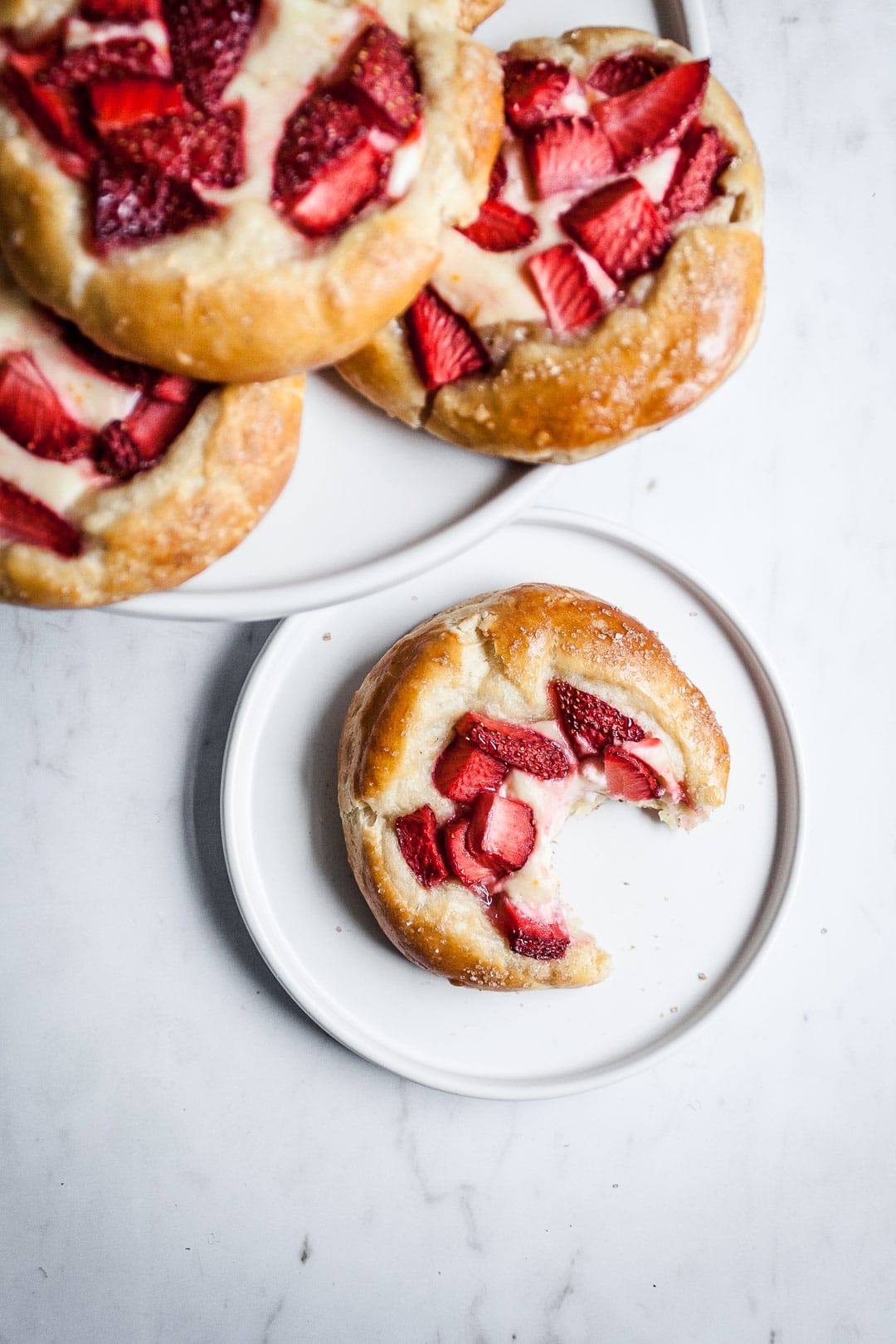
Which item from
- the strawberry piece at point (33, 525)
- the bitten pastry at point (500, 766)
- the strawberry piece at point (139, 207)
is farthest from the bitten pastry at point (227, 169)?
the bitten pastry at point (500, 766)

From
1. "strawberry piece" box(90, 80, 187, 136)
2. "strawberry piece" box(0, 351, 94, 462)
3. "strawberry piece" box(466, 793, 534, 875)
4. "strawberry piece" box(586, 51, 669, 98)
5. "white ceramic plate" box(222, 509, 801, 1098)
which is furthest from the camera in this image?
"white ceramic plate" box(222, 509, 801, 1098)

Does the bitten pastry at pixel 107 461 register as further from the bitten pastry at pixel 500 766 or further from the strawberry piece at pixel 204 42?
the bitten pastry at pixel 500 766

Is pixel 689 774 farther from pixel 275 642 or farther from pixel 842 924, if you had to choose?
pixel 275 642

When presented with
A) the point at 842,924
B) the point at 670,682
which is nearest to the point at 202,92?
the point at 670,682

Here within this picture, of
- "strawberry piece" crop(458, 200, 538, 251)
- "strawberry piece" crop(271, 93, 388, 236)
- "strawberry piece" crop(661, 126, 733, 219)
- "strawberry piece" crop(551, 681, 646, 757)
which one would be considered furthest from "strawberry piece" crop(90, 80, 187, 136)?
"strawberry piece" crop(551, 681, 646, 757)

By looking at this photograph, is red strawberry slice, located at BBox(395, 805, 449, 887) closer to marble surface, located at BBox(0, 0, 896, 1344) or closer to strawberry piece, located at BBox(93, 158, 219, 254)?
marble surface, located at BBox(0, 0, 896, 1344)

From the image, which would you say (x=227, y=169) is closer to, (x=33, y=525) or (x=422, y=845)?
(x=33, y=525)
